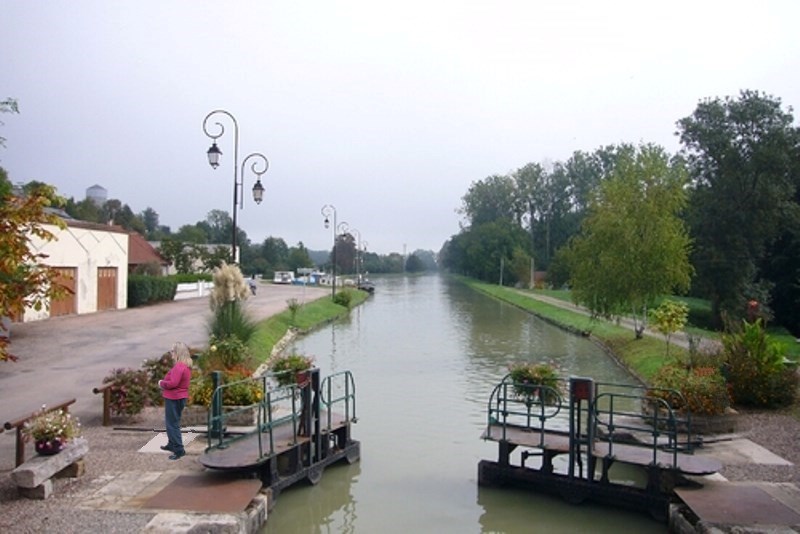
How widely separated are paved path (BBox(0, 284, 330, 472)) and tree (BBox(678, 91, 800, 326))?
24.5 meters

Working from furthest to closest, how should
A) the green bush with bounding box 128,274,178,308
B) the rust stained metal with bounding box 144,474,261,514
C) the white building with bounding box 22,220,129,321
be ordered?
the green bush with bounding box 128,274,178,308 < the white building with bounding box 22,220,129,321 < the rust stained metal with bounding box 144,474,261,514

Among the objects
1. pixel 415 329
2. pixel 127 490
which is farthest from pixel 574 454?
pixel 415 329

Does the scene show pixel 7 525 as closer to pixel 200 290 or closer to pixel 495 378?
pixel 495 378

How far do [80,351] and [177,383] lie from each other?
1354 centimetres

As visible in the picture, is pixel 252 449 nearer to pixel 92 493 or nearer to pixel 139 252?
pixel 92 493

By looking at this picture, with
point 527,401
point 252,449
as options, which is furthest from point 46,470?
point 527,401

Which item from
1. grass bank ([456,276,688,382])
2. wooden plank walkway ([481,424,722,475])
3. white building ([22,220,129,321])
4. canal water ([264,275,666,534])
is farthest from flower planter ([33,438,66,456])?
white building ([22,220,129,321])

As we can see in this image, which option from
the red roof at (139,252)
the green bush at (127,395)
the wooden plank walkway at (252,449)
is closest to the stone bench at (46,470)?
the wooden plank walkway at (252,449)

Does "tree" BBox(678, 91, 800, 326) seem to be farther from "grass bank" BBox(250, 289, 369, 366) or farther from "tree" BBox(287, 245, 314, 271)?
"tree" BBox(287, 245, 314, 271)

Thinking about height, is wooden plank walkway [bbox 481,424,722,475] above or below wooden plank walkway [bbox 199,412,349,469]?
above

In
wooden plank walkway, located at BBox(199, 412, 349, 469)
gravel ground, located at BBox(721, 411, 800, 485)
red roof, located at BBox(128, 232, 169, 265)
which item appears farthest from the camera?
red roof, located at BBox(128, 232, 169, 265)

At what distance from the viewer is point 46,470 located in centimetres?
849

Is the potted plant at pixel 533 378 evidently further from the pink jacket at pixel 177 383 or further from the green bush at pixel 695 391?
the pink jacket at pixel 177 383

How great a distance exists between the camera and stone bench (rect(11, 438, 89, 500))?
8305 mm
